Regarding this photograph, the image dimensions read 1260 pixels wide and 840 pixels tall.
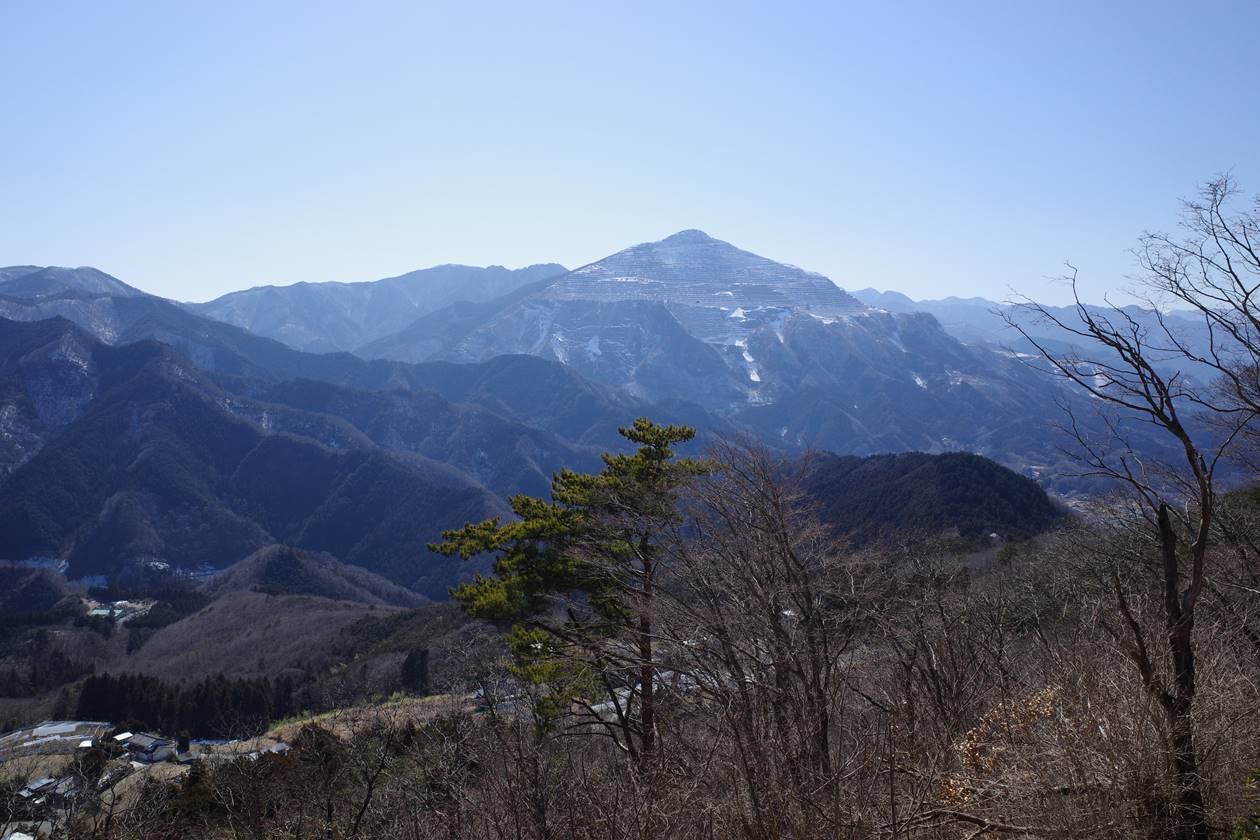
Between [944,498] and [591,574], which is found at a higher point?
[591,574]

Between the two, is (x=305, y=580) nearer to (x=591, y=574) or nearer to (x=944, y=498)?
(x=944, y=498)

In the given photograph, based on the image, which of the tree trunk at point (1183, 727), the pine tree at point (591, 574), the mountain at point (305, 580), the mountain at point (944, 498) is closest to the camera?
the tree trunk at point (1183, 727)

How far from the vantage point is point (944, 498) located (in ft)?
259

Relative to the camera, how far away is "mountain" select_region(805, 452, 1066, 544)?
71.1 m

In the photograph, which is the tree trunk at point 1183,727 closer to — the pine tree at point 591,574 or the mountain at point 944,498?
the pine tree at point 591,574

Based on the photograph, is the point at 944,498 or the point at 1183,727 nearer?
the point at 1183,727

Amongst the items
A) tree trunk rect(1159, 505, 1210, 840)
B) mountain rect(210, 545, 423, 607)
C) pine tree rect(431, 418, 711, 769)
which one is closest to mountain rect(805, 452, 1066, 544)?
pine tree rect(431, 418, 711, 769)

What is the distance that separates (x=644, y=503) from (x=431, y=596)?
147969mm

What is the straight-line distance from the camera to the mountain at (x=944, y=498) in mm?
71062

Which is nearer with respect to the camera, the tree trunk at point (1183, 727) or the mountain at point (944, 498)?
the tree trunk at point (1183, 727)

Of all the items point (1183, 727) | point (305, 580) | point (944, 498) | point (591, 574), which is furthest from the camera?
point (305, 580)

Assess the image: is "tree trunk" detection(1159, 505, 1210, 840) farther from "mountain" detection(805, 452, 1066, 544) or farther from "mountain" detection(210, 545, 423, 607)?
"mountain" detection(210, 545, 423, 607)

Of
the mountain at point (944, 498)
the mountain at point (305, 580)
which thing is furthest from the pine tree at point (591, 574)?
the mountain at point (305, 580)

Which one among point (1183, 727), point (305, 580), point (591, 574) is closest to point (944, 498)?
point (591, 574)
